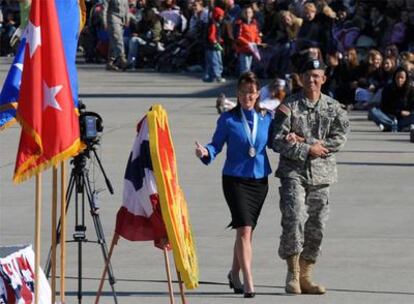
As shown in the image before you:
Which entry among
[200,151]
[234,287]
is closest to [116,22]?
[234,287]

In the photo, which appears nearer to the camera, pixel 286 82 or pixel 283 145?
pixel 283 145

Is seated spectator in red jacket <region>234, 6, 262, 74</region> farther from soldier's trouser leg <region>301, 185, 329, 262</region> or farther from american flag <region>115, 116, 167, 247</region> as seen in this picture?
american flag <region>115, 116, 167, 247</region>

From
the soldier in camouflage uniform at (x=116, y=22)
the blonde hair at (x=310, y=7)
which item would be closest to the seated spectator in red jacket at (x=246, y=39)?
the blonde hair at (x=310, y=7)

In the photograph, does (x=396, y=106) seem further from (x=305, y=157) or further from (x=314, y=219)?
(x=305, y=157)

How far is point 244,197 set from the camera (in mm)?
10922

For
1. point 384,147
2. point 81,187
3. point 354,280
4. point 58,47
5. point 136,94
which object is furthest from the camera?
point 136,94

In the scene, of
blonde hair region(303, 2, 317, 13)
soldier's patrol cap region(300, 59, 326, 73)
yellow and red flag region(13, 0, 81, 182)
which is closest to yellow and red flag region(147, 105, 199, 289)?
yellow and red flag region(13, 0, 81, 182)

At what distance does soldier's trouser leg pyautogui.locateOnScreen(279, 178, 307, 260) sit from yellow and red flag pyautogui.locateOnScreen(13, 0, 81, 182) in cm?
277

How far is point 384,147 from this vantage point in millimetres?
20719

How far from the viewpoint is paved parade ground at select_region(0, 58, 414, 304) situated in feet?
36.8

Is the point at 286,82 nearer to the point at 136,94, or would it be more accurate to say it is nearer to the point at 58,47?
the point at 136,94

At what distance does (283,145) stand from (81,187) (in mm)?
1668

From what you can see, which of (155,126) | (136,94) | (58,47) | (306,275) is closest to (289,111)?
(306,275)

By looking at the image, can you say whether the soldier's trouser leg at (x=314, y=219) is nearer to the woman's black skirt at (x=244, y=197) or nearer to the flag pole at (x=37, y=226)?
the woman's black skirt at (x=244, y=197)
